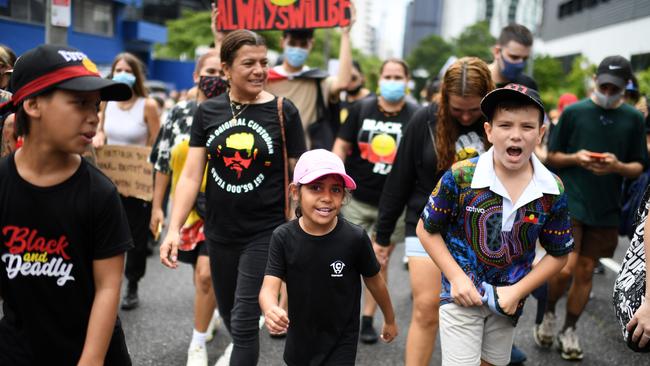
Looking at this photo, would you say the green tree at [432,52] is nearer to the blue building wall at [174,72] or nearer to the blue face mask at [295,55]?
the blue building wall at [174,72]

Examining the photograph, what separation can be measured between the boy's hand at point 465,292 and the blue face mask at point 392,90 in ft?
8.71

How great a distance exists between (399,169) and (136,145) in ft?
9.00

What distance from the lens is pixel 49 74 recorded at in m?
2.17

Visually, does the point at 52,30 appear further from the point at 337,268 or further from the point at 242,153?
the point at 337,268

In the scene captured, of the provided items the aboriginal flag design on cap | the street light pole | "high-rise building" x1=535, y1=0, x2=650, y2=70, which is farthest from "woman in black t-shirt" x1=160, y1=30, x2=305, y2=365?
"high-rise building" x1=535, y1=0, x2=650, y2=70

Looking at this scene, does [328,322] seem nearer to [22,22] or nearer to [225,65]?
[225,65]

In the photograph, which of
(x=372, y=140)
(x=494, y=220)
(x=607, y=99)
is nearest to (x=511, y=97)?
(x=494, y=220)

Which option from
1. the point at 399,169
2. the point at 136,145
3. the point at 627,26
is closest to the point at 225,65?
the point at 399,169

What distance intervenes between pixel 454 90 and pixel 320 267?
4.24 feet

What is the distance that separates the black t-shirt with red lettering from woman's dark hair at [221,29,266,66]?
62.1 inches

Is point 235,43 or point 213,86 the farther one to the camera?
point 213,86

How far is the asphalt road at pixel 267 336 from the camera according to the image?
4.68 metres

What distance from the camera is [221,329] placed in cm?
520

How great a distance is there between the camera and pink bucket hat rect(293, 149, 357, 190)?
303 cm
